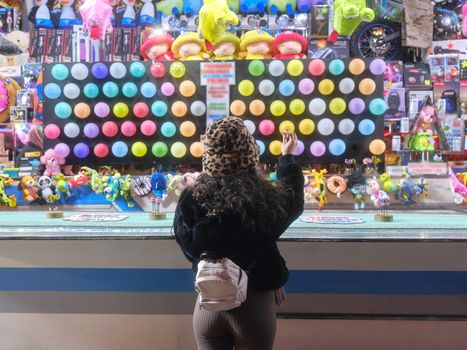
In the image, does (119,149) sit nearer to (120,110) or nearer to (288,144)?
(120,110)

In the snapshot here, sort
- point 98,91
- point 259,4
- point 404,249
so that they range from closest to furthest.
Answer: point 404,249
point 98,91
point 259,4

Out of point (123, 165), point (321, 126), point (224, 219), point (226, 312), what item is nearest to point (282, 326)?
point (226, 312)

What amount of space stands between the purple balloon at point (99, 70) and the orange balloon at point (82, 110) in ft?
0.68

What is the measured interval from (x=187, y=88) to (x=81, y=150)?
2.65 feet

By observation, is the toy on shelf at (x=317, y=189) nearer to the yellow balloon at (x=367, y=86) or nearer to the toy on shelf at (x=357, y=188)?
the toy on shelf at (x=357, y=188)

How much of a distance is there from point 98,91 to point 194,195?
1.88 m

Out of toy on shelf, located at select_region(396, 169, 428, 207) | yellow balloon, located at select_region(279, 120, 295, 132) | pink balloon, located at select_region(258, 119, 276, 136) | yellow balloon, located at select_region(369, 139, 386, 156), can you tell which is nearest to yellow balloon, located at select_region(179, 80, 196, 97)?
pink balloon, located at select_region(258, 119, 276, 136)

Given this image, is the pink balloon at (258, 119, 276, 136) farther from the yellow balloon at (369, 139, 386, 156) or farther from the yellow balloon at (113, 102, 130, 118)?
the yellow balloon at (113, 102, 130, 118)

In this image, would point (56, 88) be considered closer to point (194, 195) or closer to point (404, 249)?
point (194, 195)

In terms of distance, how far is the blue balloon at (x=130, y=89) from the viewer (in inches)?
113

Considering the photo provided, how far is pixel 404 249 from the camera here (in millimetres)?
1996

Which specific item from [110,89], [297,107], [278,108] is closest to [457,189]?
[297,107]

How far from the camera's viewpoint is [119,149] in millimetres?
2855

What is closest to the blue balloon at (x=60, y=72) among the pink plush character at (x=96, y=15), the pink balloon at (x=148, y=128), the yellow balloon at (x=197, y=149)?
Answer: the pink plush character at (x=96, y=15)
